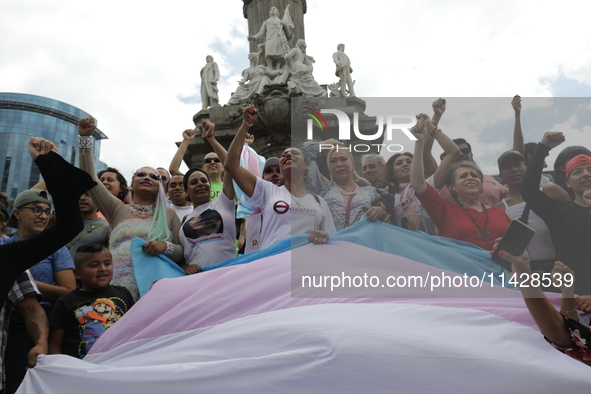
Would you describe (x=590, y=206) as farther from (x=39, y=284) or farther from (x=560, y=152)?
(x=39, y=284)

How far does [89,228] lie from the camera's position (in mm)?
4340

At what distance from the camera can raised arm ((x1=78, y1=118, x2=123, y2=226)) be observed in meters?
4.02

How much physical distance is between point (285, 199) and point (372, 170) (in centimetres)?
80

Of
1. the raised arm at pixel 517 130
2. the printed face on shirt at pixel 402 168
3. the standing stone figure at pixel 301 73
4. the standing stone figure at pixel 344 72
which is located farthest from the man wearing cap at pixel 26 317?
the standing stone figure at pixel 344 72

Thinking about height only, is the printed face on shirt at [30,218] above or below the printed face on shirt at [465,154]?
below

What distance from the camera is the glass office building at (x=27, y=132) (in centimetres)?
5656

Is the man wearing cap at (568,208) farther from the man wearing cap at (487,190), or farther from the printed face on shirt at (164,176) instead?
the printed face on shirt at (164,176)

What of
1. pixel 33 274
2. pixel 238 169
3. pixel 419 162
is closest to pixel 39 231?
pixel 33 274

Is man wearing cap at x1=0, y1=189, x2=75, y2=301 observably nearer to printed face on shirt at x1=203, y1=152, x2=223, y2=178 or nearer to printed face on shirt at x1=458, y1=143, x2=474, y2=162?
printed face on shirt at x1=203, y1=152, x2=223, y2=178

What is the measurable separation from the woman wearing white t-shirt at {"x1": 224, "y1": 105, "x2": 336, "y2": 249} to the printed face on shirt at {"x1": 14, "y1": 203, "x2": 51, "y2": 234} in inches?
49.6

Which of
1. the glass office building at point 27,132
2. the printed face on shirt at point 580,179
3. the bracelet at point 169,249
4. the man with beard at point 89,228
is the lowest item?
the bracelet at point 169,249

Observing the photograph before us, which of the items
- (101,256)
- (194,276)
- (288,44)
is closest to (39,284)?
(101,256)

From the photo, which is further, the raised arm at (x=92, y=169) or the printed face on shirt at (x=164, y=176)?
the printed face on shirt at (x=164, y=176)

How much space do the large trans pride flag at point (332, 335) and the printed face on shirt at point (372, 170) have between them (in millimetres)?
297
